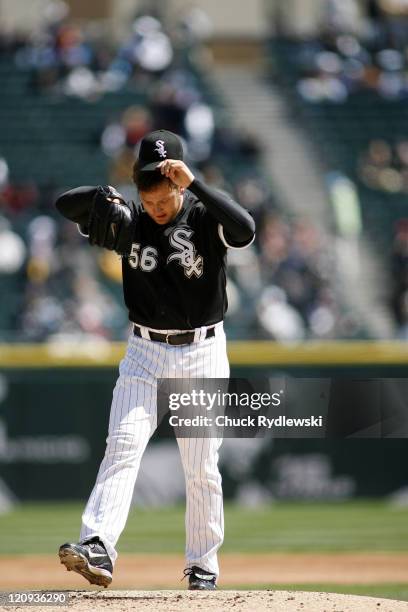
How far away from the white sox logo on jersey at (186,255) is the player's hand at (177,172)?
0.82 ft

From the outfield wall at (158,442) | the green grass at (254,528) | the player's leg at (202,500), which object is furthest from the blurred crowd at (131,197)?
the player's leg at (202,500)

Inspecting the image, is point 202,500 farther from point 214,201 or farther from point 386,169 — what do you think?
point 386,169

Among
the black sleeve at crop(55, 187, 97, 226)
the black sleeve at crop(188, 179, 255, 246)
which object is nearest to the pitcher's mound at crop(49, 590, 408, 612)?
the black sleeve at crop(188, 179, 255, 246)

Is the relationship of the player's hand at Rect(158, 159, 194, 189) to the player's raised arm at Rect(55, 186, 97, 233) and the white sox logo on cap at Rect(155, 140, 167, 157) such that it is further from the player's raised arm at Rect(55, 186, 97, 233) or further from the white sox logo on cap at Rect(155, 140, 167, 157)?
the player's raised arm at Rect(55, 186, 97, 233)

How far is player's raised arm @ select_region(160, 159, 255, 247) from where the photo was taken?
4992 millimetres

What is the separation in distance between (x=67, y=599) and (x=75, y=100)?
11323mm

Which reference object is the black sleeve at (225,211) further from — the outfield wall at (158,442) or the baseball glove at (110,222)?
the outfield wall at (158,442)

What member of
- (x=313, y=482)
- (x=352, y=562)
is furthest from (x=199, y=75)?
(x=352, y=562)

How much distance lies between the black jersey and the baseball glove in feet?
0.28

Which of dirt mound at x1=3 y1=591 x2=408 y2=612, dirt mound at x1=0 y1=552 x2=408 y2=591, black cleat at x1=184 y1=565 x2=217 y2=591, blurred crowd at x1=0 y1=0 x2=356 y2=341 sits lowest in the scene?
dirt mound at x1=3 y1=591 x2=408 y2=612

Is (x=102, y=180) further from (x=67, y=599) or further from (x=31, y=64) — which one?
(x=67, y=599)

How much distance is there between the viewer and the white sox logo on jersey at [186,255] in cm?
518

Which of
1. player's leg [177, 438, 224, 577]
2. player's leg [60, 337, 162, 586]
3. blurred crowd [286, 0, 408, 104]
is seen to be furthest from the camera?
blurred crowd [286, 0, 408, 104]

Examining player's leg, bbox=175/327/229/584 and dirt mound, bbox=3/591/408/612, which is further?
player's leg, bbox=175/327/229/584
